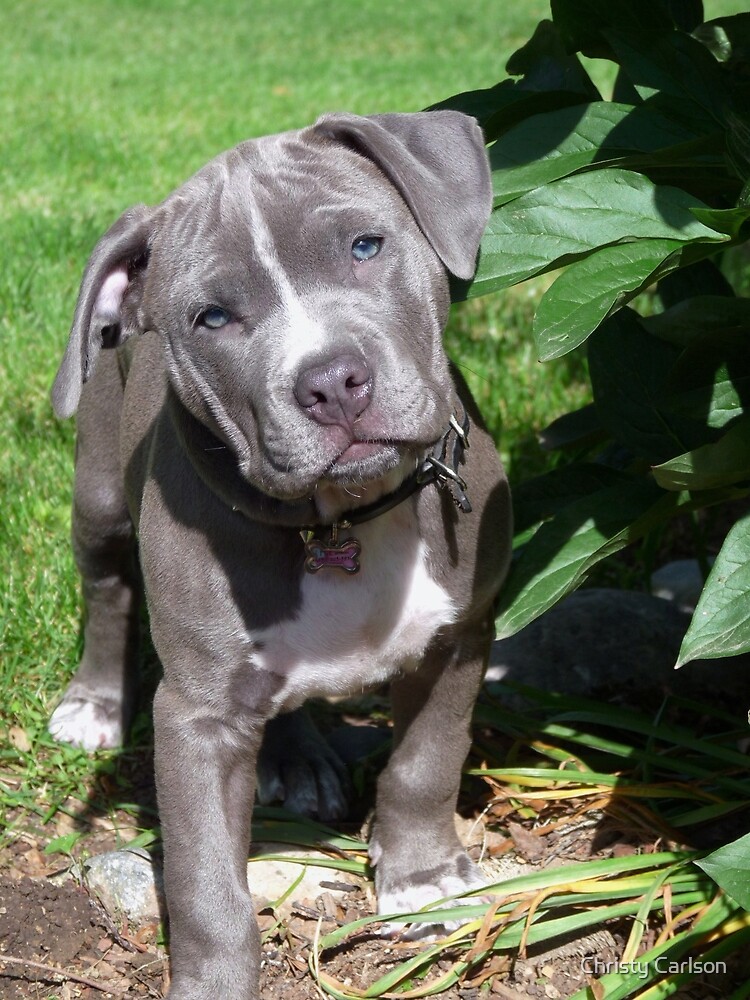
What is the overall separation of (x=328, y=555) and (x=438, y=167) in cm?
87

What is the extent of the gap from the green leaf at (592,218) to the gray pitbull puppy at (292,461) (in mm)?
153

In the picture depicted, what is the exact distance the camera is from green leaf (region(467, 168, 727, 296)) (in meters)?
2.41

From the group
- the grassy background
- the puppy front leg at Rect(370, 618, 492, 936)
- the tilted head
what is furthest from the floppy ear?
the grassy background

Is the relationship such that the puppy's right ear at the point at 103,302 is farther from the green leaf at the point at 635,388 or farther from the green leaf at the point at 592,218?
the green leaf at the point at 635,388

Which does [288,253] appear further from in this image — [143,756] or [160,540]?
[143,756]

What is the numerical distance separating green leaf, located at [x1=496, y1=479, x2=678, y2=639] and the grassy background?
1.60 m

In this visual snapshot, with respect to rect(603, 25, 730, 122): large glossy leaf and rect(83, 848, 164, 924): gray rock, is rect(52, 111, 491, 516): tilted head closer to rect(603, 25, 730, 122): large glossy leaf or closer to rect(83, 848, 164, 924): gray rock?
rect(603, 25, 730, 122): large glossy leaf

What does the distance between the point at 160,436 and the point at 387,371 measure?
795 millimetres

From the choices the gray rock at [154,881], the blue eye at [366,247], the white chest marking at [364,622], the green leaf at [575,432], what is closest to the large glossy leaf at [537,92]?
the blue eye at [366,247]

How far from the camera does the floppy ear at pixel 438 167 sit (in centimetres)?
265

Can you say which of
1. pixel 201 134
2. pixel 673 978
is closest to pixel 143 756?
pixel 673 978

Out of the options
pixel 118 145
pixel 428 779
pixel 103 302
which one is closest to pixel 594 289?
pixel 103 302

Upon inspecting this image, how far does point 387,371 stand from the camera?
8.22 ft

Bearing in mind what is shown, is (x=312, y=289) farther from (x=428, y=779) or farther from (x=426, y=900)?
(x=426, y=900)
